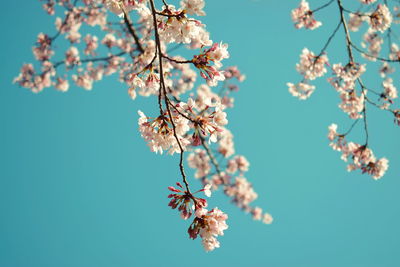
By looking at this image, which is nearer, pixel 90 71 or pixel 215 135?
pixel 215 135

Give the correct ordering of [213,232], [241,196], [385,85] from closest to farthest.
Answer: [213,232] → [385,85] → [241,196]

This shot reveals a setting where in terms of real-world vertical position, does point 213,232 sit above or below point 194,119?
below

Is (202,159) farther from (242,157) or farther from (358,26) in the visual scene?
(358,26)

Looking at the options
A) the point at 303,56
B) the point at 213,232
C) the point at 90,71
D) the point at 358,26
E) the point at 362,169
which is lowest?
the point at 213,232

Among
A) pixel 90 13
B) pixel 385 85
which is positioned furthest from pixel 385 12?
pixel 90 13

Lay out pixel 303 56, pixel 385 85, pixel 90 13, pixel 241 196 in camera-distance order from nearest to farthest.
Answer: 1. pixel 385 85
2. pixel 303 56
3. pixel 90 13
4. pixel 241 196

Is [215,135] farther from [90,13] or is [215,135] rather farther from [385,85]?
[90,13]

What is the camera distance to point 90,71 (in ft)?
35.0

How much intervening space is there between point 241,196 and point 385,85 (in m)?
7.33

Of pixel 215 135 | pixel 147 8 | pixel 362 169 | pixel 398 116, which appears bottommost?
pixel 215 135

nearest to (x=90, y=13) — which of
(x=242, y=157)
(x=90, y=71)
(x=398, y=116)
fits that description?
(x=90, y=71)

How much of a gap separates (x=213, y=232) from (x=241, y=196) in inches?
380

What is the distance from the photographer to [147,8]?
223cm

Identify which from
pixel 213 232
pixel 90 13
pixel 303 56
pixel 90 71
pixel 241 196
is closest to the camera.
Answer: pixel 213 232
